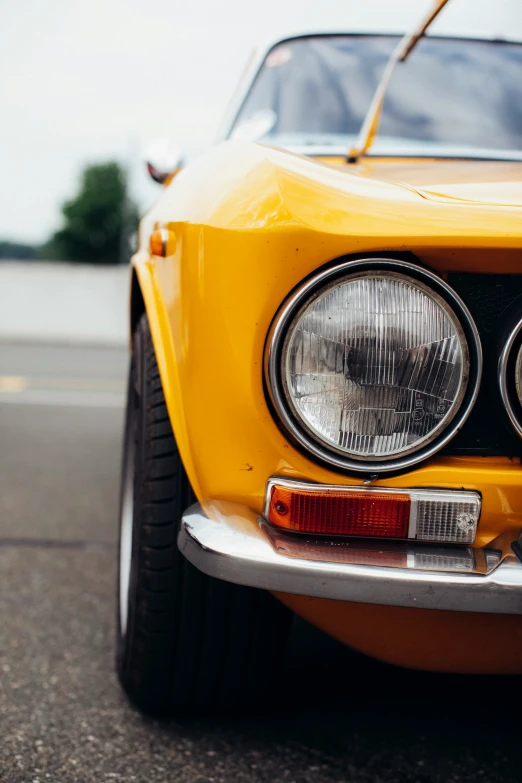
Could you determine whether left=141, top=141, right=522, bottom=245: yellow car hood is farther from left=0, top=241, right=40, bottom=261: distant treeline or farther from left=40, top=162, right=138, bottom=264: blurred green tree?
left=40, top=162, right=138, bottom=264: blurred green tree

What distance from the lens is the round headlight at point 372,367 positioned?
1241 mm

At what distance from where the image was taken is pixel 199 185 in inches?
63.1

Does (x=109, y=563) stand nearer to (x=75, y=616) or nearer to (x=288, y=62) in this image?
(x=75, y=616)

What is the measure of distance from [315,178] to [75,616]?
57.4 inches

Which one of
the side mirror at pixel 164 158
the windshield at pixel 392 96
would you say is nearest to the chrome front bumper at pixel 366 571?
the windshield at pixel 392 96

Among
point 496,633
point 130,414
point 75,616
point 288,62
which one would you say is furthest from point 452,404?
point 288,62

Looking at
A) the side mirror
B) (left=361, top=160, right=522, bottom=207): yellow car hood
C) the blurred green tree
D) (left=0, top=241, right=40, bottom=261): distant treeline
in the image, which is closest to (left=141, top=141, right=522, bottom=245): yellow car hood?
(left=361, top=160, right=522, bottom=207): yellow car hood

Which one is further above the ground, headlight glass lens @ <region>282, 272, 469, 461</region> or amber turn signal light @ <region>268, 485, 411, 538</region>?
headlight glass lens @ <region>282, 272, 469, 461</region>

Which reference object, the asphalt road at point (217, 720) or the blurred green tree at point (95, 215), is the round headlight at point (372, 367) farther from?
the blurred green tree at point (95, 215)

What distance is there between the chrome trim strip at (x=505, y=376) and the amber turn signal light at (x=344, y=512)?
204mm

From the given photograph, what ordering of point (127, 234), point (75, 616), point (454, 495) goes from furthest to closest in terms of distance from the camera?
point (127, 234) → point (75, 616) → point (454, 495)

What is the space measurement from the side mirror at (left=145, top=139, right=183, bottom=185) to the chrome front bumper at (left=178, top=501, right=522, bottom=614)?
5.42 feet

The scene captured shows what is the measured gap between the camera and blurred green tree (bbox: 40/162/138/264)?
55969 millimetres

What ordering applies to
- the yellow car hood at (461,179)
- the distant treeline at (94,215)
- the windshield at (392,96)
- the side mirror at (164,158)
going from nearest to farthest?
the yellow car hood at (461,179) < the windshield at (392,96) < the side mirror at (164,158) < the distant treeline at (94,215)
